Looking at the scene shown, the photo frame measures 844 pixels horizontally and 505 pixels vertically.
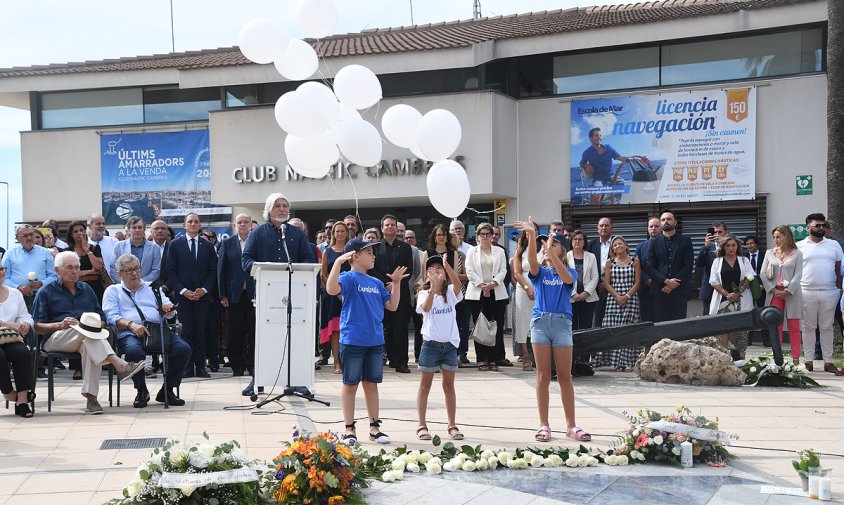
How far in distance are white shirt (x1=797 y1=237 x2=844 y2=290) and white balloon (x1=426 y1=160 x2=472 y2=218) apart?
6.05 metres

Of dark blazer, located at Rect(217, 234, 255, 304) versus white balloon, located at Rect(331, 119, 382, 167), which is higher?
white balloon, located at Rect(331, 119, 382, 167)

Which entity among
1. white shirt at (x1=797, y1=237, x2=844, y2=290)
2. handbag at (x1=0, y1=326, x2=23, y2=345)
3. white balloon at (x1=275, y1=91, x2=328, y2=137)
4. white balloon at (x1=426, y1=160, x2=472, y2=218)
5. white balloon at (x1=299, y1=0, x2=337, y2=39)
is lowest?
handbag at (x1=0, y1=326, x2=23, y2=345)

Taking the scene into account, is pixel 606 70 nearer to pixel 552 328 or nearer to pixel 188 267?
pixel 188 267

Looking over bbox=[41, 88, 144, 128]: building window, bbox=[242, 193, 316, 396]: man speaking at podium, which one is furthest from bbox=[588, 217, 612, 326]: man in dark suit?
bbox=[41, 88, 144, 128]: building window

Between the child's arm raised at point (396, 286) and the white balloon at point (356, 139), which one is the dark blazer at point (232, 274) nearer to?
the white balloon at point (356, 139)

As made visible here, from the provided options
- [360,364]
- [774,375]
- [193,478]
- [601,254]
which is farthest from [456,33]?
[193,478]

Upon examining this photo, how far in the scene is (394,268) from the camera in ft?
43.5

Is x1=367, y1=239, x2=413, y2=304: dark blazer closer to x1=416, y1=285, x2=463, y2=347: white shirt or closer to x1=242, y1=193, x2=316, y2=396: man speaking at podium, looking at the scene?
x1=242, y1=193, x2=316, y2=396: man speaking at podium

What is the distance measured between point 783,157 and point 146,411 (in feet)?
Answer: 46.5

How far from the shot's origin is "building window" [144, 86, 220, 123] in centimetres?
2355

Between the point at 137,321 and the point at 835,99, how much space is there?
12470 millimetres

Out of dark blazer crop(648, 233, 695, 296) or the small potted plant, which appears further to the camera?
Answer: dark blazer crop(648, 233, 695, 296)

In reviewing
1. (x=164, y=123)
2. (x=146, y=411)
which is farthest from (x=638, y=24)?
(x=146, y=411)

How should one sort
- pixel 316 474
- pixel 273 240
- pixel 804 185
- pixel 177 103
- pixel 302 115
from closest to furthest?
1. pixel 316 474
2. pixel 302 115
3. pixel 273 240
4. pixel 804 185
5. pixel 177 103
